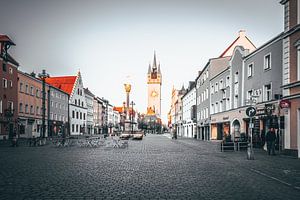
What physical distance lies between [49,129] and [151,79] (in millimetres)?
105078

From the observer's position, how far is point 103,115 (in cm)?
11106

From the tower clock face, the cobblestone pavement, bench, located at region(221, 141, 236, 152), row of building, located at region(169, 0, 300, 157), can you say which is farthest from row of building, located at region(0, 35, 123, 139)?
the tower clock face

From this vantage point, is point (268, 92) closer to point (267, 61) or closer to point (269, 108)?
point (267, 61)

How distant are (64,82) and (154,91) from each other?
8647 cm

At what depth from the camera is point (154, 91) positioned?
15925 centimetres

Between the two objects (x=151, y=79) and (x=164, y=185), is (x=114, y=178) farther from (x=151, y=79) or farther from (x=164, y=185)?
(x=151, y=79)

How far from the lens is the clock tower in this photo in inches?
6220

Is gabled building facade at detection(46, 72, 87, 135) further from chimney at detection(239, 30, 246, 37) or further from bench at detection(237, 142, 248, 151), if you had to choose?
bench at detection(237, 142, 248, 151)

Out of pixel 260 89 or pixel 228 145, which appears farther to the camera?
pixel 260 89

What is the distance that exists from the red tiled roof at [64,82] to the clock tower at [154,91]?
8164 centimetres

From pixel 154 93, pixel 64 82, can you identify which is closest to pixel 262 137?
pixel 64 82

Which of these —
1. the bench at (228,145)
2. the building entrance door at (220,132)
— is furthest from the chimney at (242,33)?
the bench at (228,145)

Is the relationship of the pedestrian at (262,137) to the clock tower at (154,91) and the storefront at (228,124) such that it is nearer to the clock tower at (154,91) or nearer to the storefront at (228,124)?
the storefront at (228,124)

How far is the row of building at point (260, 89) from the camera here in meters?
18.6
